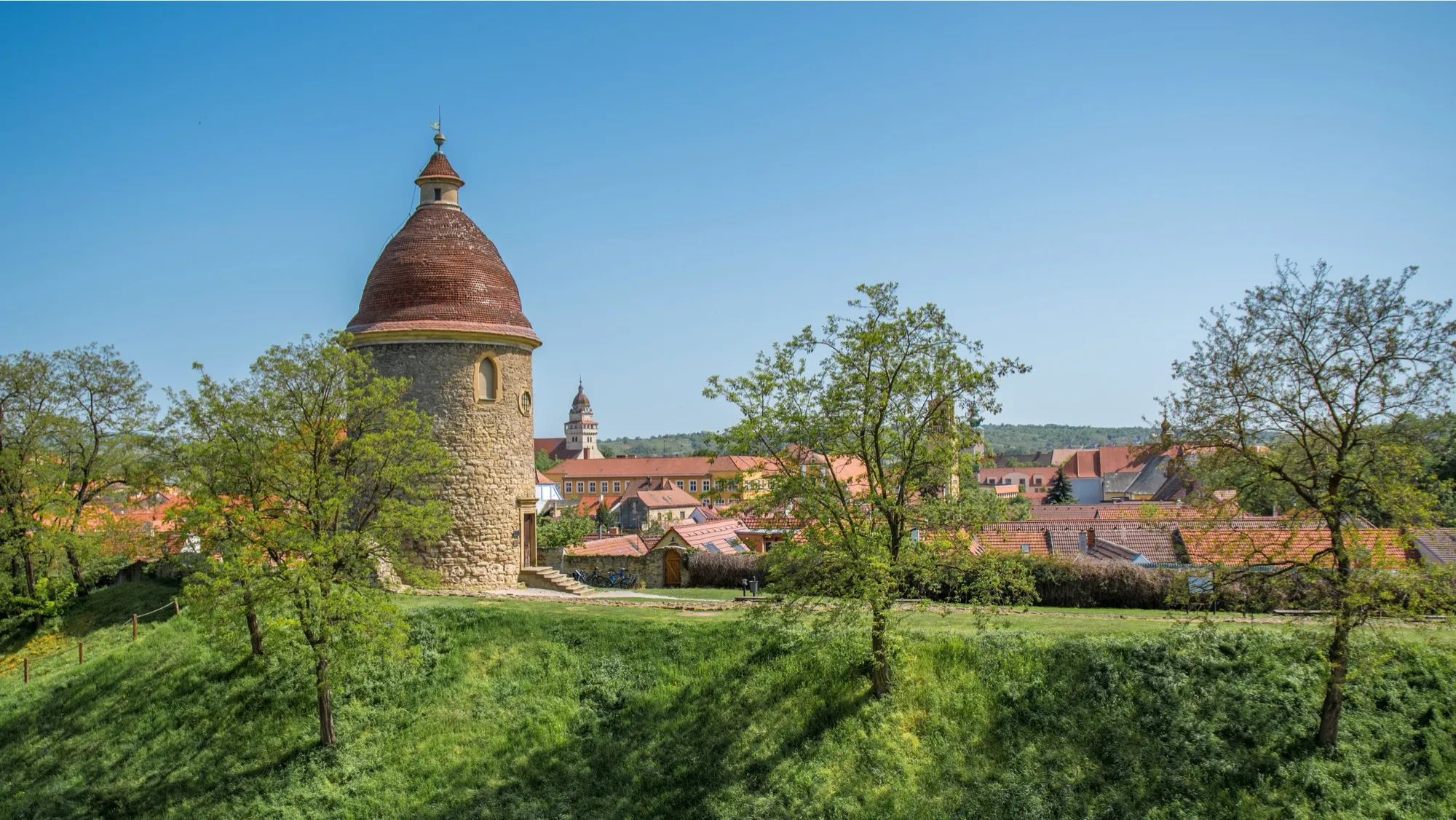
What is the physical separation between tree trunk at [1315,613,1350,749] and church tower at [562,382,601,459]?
126 metres

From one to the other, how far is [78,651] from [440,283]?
495 inches

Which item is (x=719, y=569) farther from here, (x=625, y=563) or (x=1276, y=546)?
(x=1276, y=546)

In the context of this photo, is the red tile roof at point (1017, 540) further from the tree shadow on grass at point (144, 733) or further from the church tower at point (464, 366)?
the tree shadow on grass at point (144, 733)

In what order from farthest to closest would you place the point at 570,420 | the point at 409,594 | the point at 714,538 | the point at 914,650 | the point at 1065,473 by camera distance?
the point at 570,420
the point at 1065,473
the point at 714,538
the point at 409,594
the point at 914,650

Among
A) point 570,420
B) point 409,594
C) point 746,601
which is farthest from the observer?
point 570,420

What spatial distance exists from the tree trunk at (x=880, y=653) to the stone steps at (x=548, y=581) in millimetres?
10903

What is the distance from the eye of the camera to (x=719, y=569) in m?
28.1

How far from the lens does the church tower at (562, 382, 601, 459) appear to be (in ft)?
453

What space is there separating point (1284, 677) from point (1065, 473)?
260 ft

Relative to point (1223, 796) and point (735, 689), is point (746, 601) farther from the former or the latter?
point (1223, 796)

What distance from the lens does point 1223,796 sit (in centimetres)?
1396

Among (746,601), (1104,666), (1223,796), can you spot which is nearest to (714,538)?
(746,601)

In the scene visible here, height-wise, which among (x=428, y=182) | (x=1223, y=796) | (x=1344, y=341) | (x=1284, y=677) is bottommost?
(x=1223, y=796)

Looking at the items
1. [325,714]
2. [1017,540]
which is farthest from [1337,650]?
[325,714]
